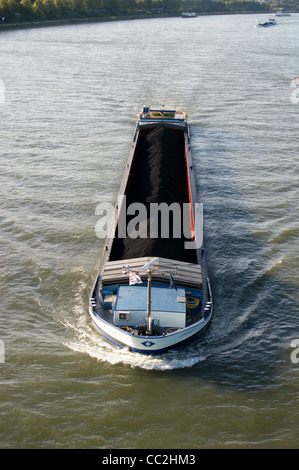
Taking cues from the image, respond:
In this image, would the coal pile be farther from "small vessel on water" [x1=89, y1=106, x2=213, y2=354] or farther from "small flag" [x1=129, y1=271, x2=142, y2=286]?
"small flag" [x1=129, y1=271, x2=142, y2=286]

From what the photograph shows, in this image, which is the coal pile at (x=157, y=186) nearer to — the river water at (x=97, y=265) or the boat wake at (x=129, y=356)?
the river water at (x=97, y=265)

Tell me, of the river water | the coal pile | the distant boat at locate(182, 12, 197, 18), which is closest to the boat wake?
the river water

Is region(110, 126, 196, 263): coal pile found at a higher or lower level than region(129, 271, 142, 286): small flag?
higher

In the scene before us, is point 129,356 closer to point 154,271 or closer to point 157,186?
point 154,271

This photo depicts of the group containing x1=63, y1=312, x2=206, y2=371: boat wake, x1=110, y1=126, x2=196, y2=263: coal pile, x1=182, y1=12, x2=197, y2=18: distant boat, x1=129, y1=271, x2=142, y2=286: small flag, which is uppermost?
x1=182, y1=12, x2=197, y2=18: distant boat

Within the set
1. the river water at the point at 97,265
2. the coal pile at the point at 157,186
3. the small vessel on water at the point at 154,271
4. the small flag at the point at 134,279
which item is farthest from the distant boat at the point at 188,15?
the small flag at the point at 134,279

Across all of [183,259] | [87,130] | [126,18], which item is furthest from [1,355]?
[126,18]
